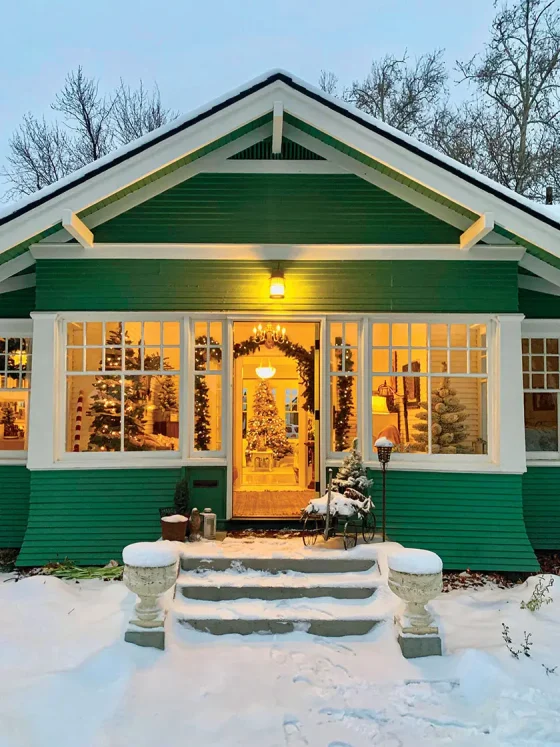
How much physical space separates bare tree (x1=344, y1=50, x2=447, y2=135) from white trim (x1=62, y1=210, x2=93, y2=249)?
56.2ft

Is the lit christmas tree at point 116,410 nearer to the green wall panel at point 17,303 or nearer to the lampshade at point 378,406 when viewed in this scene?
the green wall panel at point 17,303

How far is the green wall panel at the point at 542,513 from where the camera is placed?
817 centimetres

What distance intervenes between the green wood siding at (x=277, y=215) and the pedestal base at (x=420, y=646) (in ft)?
14.7

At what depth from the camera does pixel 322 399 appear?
25.1 feet

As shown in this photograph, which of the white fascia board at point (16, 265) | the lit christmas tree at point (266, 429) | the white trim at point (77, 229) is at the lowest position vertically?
the lit christmas tree at point (266, 429)

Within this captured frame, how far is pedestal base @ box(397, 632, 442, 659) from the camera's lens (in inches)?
201

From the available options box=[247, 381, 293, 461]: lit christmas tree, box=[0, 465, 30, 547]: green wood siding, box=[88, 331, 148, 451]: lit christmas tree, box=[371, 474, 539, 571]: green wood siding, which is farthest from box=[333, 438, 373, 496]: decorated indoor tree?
box=[247, 381, 293, 461]: lit christmas tree

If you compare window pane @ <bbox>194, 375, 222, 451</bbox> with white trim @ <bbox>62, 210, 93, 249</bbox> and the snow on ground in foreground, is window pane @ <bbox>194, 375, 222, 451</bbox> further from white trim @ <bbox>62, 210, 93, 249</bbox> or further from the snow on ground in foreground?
the snow on ground in foreground

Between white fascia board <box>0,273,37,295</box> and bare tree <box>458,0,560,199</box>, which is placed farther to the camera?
bare tree <box>458,0,560,199</box>

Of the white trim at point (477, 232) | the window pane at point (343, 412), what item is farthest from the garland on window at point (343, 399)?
the white trim at point (477, 232)

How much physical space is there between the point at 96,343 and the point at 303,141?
356cm

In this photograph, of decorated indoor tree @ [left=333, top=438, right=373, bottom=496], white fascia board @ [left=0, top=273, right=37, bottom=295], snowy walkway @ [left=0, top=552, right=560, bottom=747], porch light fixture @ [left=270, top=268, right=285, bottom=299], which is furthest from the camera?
white fascia board @ [left=0, top=273, right=37, bottom=295]

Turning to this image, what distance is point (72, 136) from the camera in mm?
25703

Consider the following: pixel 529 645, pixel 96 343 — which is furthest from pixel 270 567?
pixel 96 343
